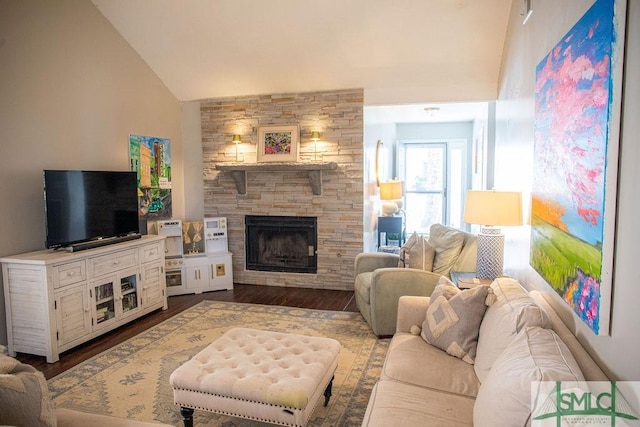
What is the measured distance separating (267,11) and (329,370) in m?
3.53

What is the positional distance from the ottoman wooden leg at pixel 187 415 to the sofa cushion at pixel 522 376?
1.52 meters

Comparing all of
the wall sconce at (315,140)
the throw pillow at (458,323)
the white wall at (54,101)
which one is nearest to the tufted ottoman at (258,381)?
the throw pillow at (458,323)

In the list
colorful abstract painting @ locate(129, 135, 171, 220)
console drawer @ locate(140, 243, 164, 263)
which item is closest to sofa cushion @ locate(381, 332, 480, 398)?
console drawer @ locate(140, 243, 164, 263)

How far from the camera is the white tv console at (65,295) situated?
3.49 meters

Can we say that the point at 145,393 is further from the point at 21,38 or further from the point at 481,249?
the point at 21,38

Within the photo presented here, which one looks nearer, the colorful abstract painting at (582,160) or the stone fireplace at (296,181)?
the colorful abstract painting at (582,160)

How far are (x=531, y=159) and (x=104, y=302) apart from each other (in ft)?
12.6

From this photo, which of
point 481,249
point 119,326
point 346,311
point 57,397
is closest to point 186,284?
point 119,326

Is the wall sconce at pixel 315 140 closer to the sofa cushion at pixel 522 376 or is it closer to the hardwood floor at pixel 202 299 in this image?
Result: the hardwood floor at pixel 202 299

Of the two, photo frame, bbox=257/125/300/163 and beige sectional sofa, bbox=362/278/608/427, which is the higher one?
photo frame, bbox=257/125/300/163

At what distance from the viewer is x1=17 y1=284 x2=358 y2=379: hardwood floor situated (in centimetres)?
355

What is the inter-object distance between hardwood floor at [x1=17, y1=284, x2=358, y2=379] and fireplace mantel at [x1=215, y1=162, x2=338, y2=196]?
4.32 ft

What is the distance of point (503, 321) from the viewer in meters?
2.20
